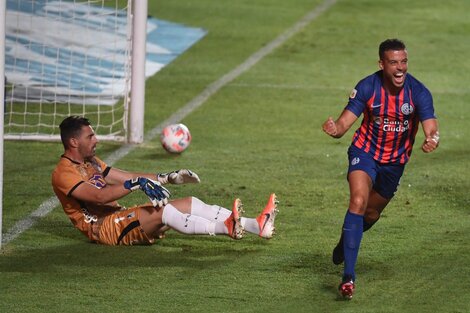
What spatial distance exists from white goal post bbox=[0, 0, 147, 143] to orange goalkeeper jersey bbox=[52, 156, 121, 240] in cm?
373

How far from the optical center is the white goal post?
12.5 metres

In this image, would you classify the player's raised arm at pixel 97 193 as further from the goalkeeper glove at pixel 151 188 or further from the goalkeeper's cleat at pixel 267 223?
the goalkeeper's cleat at pixel 267 223

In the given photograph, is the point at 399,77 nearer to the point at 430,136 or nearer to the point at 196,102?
the point at 430,136

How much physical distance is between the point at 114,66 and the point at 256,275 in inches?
318

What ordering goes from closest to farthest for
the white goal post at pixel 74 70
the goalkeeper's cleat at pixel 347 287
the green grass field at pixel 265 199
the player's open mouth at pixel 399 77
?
the goalkeeper's cleat at pixel 347 287 → the green grass field at pixel 265 199 → the player's open mouth at pixel 399 77 → the white goal post at pixel 74 70

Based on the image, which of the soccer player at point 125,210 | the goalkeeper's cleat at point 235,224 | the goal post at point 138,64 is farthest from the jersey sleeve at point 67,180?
the goal post at point 138,64

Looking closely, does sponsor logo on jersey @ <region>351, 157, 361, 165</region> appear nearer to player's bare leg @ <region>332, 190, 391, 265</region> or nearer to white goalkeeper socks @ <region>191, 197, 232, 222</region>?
player's bare leg @ <region>332, 190, 391, 265</region>

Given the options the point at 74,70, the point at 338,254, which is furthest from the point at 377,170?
the point at 74,70

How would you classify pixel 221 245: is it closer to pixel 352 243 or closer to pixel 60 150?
pixel 352 243

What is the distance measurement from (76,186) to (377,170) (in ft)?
6.76

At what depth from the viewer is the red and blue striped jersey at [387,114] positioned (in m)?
7.72

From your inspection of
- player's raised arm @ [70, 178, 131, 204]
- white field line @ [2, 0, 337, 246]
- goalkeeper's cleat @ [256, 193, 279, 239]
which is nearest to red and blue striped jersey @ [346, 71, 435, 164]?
goalkeeper's cleat @ [256, 193, 279, 239]

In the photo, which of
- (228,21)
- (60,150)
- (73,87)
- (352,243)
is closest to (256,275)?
(352,243)

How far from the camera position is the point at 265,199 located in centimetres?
1012
